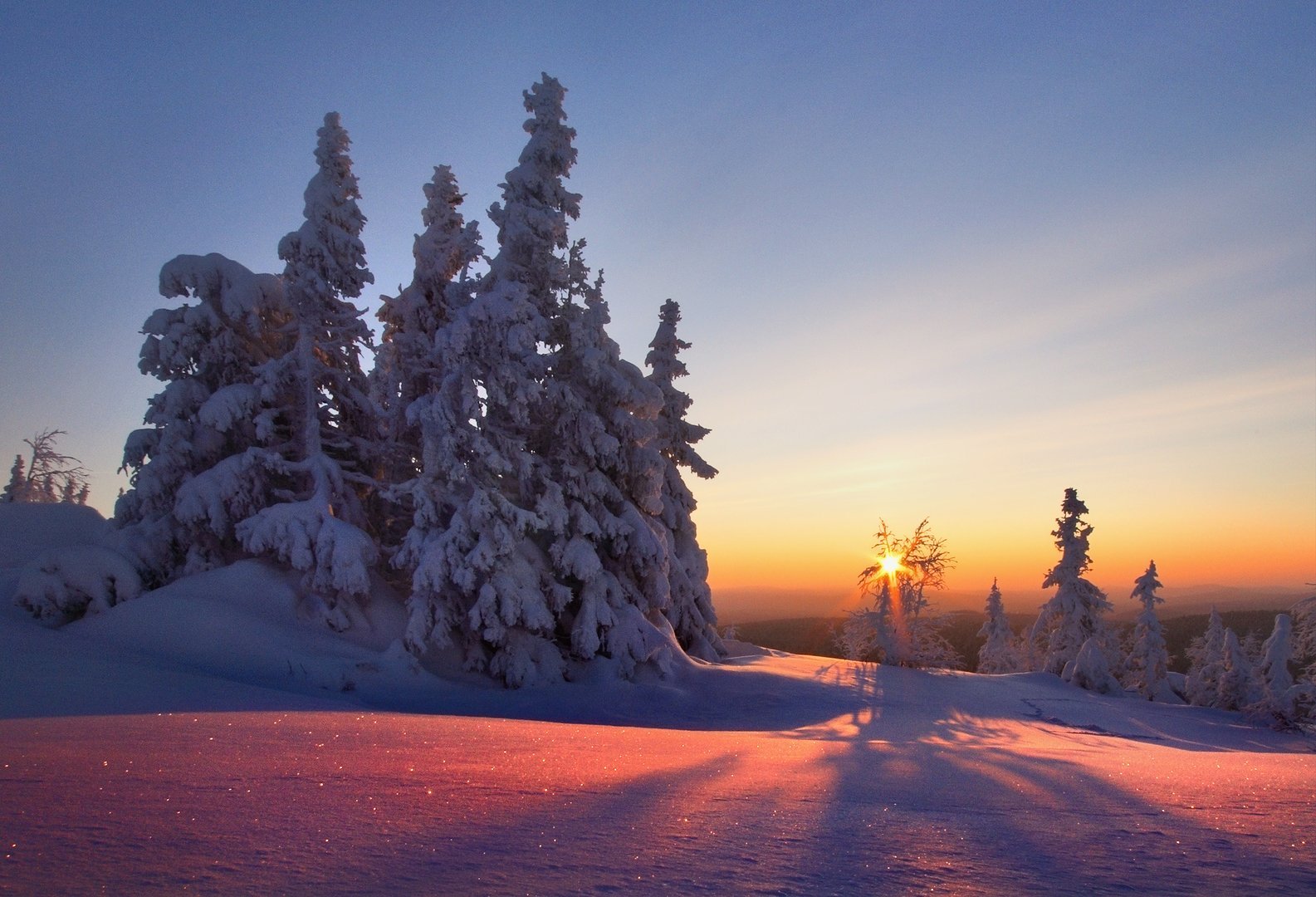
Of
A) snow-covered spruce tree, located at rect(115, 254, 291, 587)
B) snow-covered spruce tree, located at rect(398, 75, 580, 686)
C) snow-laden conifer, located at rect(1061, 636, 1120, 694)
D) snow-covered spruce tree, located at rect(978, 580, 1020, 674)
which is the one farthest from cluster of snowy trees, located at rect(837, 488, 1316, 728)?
snow-covered spruce tree, located at rect(115, 254, 291, 587)

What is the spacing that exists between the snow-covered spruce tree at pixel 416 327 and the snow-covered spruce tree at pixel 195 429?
11.7ft

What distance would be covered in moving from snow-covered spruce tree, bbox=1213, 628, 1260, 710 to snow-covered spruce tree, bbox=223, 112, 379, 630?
123 ft

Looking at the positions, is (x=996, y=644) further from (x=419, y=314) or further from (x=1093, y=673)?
(x=419, y=314)

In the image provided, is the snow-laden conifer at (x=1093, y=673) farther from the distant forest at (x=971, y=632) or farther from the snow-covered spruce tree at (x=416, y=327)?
the distant forest at (x=971, y=632)

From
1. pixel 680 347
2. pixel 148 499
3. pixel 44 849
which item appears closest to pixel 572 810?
pixel 44 849

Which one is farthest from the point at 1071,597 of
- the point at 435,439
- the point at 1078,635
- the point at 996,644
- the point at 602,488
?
the point at 435,439

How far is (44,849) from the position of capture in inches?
123

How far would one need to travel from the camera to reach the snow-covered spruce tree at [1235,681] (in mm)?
32656

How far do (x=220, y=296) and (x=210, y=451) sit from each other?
4.65 metres

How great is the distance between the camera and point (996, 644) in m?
54.2

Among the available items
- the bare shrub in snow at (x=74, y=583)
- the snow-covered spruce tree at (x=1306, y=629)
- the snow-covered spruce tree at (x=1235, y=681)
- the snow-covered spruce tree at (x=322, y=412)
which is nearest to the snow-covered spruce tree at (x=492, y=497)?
the snow-covered spruce tree at (x=322, y=412)

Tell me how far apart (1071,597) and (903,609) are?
31.2 ft

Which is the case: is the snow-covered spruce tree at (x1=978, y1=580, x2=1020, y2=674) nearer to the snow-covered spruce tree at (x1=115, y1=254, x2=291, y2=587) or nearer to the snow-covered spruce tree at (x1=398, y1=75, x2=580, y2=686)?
the snow-covered spruce tree at (x1=398, y1=75, x2=580, y2=686)

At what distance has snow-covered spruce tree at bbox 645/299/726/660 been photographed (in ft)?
90.8
